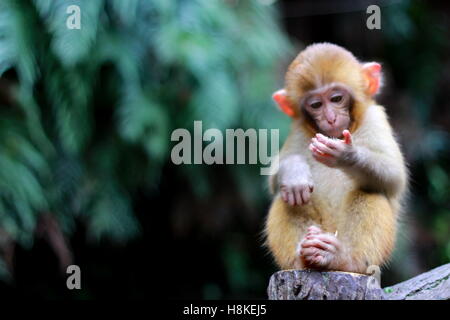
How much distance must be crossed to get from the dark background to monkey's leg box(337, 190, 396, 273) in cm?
212

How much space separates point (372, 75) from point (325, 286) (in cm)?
90

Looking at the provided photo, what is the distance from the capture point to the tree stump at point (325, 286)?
2.42 meters

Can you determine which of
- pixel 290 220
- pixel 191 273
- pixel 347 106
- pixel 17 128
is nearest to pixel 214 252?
pixel 191 273

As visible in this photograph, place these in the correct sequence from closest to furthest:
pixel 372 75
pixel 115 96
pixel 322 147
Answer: pixel 322 147
pixel 372 75
pixel 115 96

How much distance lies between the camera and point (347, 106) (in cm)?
251

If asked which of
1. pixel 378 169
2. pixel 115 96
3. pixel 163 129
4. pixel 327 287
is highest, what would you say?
pixel 115 96

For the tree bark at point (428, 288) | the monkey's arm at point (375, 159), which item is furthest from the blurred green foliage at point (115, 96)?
the tree bark at point (428, 288)

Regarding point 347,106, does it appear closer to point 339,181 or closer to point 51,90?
point 339,181

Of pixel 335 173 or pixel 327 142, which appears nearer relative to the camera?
pixel 327 142

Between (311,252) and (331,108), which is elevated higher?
(331,108)

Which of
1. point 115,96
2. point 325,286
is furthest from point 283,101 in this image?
point 115,96

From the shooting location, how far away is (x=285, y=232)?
8.98 ft

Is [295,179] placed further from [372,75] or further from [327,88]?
[372,75]

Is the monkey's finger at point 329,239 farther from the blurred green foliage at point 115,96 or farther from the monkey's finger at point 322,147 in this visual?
the blurred green foliage at point 115,96
